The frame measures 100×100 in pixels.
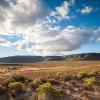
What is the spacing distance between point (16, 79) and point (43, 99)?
23.9 ft

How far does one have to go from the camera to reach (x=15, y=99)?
49.5 feet

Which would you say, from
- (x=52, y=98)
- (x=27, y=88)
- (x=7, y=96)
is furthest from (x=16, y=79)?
(x=52, y=98)

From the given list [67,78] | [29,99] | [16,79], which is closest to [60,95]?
[29,99]

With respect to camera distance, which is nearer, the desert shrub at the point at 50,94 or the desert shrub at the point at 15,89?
the desert shrub at the point at 50,94

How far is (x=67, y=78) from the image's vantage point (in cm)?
2480

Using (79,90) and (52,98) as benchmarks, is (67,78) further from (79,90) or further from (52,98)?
(52,98)

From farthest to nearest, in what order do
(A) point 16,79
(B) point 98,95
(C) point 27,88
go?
(A) point 16,79, (C) point 27,88, (B) point 98,95

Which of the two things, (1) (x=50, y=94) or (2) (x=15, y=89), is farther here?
(2) (x=15, y=89)

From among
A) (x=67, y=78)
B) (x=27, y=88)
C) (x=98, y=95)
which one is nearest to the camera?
(x=98, y=95)

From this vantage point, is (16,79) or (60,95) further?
(16,79)

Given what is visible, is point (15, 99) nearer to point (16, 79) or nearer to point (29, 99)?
point (29, 99)

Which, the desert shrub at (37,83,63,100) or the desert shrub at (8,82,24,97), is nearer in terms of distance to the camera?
the desert shrub at (37,83,63,100)

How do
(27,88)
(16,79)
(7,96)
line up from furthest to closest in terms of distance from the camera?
(16,79), (27,88), (7,96)

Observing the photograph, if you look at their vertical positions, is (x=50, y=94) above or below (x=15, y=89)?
below
